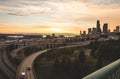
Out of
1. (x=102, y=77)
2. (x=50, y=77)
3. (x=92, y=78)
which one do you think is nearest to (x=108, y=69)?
(x=102, y=77)

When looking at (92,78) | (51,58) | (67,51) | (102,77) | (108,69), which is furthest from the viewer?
(67,51)

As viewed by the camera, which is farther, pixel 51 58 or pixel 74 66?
pixel 51 58

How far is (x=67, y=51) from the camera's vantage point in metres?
136

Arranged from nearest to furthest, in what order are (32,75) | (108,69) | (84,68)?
1. (108,69)
2. (32,75)
3. (84,68)

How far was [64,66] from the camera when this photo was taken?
80938mm

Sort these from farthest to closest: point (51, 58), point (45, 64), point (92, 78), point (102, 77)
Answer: point (51, 58), point (45, 64), point (102, 77), point (92, 78)

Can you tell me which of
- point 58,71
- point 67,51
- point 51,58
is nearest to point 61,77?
point 58,71

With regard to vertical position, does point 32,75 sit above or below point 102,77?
below

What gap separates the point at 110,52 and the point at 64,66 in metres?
27.6

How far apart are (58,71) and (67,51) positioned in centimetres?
5764

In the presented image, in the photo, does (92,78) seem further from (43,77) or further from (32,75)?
(43,77)

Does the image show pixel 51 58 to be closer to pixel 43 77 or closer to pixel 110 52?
pixel 110 52

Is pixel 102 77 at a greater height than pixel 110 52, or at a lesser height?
greater

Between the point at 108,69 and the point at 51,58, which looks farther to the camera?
the point at 51,58
